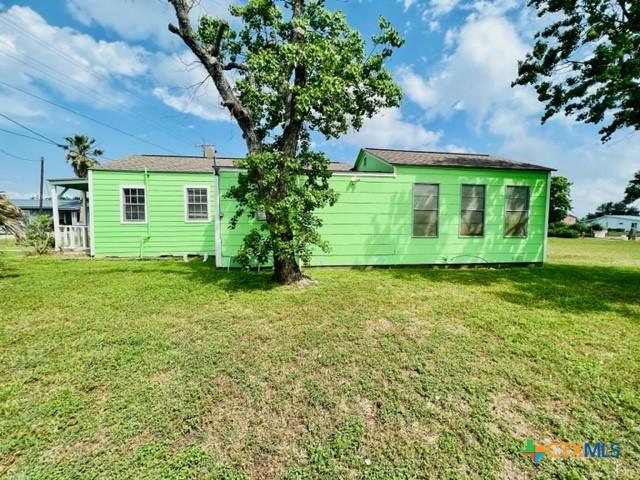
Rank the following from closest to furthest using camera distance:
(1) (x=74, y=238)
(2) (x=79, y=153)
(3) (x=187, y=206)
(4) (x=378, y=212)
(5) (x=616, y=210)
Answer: (4) (x=378, y=212)
(3) (x=187, y=206)
(1) (x=74, y=238)
(2) (x=79, y=153)
(5) (x=616, y=210)

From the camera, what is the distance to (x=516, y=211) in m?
8.52

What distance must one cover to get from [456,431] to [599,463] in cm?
98

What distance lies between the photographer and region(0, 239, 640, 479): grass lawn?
2.07 m

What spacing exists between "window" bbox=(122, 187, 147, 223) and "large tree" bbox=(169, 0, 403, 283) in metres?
6.07

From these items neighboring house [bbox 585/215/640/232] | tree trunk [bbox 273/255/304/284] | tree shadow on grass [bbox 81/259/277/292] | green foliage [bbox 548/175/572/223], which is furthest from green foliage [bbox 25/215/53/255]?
neighboring house [bbox 585/215/640/232]

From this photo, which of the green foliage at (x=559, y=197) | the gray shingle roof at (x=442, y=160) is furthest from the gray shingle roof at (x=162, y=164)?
the green foliage at (x=559, y=197)

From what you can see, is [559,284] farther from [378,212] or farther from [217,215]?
[217,215]

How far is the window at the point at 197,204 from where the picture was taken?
387 inches

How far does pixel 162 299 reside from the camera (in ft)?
16.3

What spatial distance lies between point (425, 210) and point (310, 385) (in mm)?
6679

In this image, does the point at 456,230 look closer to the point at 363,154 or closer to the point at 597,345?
the point at 363,154

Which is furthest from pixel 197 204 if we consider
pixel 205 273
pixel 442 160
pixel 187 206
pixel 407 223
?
pixel 442 160

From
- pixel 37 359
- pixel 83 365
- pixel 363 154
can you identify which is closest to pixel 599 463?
pixel 83 365

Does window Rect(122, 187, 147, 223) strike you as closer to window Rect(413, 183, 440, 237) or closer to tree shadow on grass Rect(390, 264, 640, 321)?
tree shadow on grass Rect(390, 264, 640, 321)
